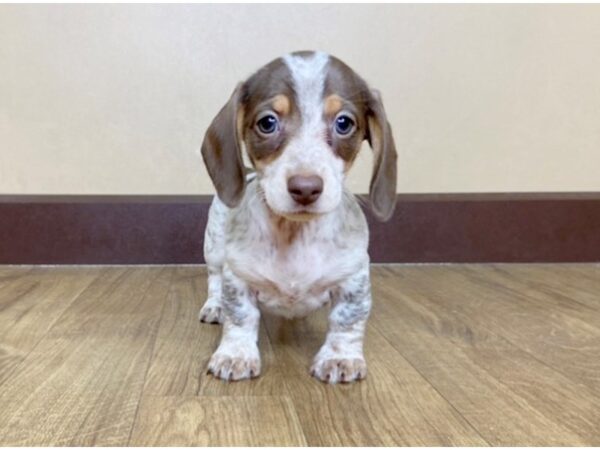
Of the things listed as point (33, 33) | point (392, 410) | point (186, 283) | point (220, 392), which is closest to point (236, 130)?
point (220, 392)

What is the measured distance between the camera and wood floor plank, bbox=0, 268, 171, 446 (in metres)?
1.52

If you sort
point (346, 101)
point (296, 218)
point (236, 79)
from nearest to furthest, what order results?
point (296, 218) < point (346, 101) < point (236, 79)

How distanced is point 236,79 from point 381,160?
1.77m

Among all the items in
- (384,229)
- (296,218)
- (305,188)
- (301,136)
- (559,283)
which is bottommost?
(559,283)

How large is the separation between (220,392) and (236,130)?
0.75m

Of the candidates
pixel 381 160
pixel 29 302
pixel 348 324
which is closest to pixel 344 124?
pixel 381 160

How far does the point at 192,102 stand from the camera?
3664mm

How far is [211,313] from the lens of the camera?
2.57 m

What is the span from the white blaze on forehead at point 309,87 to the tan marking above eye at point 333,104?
2 cm

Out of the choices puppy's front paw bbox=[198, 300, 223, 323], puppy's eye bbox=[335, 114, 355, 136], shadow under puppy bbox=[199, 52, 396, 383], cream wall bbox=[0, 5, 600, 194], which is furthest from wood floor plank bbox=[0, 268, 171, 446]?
cream wall bbox=[0, 5, 600, 194]

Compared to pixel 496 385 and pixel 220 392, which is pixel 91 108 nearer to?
pixel 220 392

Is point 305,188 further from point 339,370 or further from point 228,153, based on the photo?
point 339,370

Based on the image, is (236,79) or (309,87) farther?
(236,79)

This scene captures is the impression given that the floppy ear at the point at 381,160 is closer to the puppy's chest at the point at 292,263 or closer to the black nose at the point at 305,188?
→ the puppy's chest at the point at 292,263
